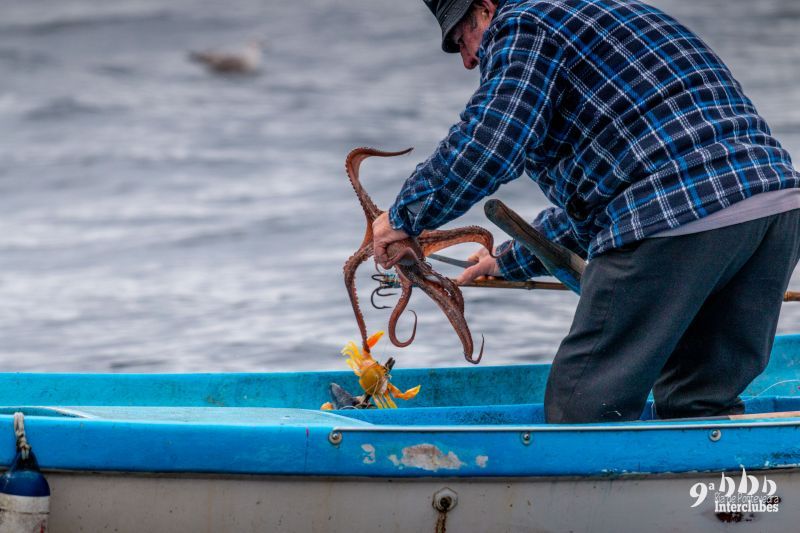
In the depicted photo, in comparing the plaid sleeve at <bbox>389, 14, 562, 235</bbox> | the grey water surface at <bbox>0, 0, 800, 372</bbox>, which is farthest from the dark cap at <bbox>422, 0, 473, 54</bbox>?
the grey water surface at <bbox>0, 0, 800, 372</bbox>

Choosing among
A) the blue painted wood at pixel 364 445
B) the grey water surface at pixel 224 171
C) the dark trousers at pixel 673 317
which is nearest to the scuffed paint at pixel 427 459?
the blue painted wood at pixel 364 445

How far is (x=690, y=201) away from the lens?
3.43 m

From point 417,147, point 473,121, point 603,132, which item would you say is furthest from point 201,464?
point 417,147

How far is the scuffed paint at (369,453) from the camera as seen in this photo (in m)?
3.47

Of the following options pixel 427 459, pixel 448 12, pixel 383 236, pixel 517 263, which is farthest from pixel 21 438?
pixel 517 263

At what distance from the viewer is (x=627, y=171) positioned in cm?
350

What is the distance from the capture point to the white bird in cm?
2467

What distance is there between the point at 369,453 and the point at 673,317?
957mm

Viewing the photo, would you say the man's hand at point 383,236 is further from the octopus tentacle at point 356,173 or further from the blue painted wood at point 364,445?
the blue painted wood at point 364,445

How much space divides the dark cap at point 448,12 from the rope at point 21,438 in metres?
1.64

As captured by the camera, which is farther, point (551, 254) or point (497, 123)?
point (551, 254)

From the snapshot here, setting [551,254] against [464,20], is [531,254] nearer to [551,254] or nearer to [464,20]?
[551,254]

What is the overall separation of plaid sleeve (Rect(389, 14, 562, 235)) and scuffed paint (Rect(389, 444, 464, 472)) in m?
0.70

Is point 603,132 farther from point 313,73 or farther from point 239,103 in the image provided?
point 313,73
